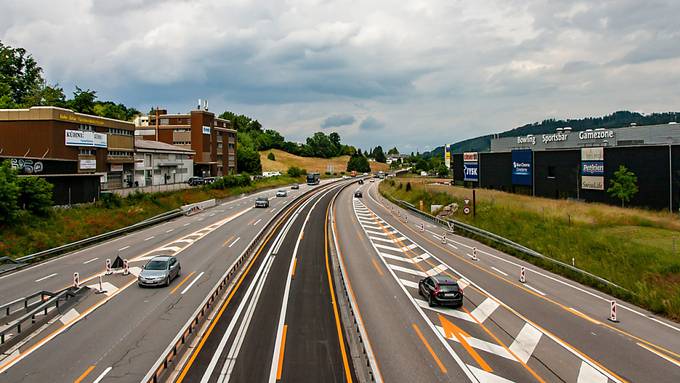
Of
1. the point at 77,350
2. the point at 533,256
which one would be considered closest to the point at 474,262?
the point at 533,256

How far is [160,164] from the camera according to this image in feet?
269

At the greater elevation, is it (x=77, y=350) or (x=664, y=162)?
(x=664, y=162)

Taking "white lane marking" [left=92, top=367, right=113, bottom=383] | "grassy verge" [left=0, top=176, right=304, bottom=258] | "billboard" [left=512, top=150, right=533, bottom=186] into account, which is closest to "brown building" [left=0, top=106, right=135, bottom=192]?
"grassy verge" [left=0, top=176, right=304, bottom=258]

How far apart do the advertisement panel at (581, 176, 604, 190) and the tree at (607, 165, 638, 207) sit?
17.3ft

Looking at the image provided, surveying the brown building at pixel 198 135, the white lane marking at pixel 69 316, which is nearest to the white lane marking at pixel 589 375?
the white lane marking at pixel 69 316

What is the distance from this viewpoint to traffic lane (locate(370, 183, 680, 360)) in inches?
766

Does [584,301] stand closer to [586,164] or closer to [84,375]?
[84,375]

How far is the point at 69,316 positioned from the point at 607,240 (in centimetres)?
3576

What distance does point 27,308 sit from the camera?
2033 cm

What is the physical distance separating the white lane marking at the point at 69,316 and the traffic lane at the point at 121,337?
72 centimetres

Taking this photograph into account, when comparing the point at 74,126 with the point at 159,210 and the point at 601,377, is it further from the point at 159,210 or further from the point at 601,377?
the point at 601,377

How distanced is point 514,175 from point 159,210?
190ft

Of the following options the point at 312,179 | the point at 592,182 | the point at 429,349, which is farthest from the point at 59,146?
the point at 312,179

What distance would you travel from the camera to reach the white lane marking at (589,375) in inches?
584
